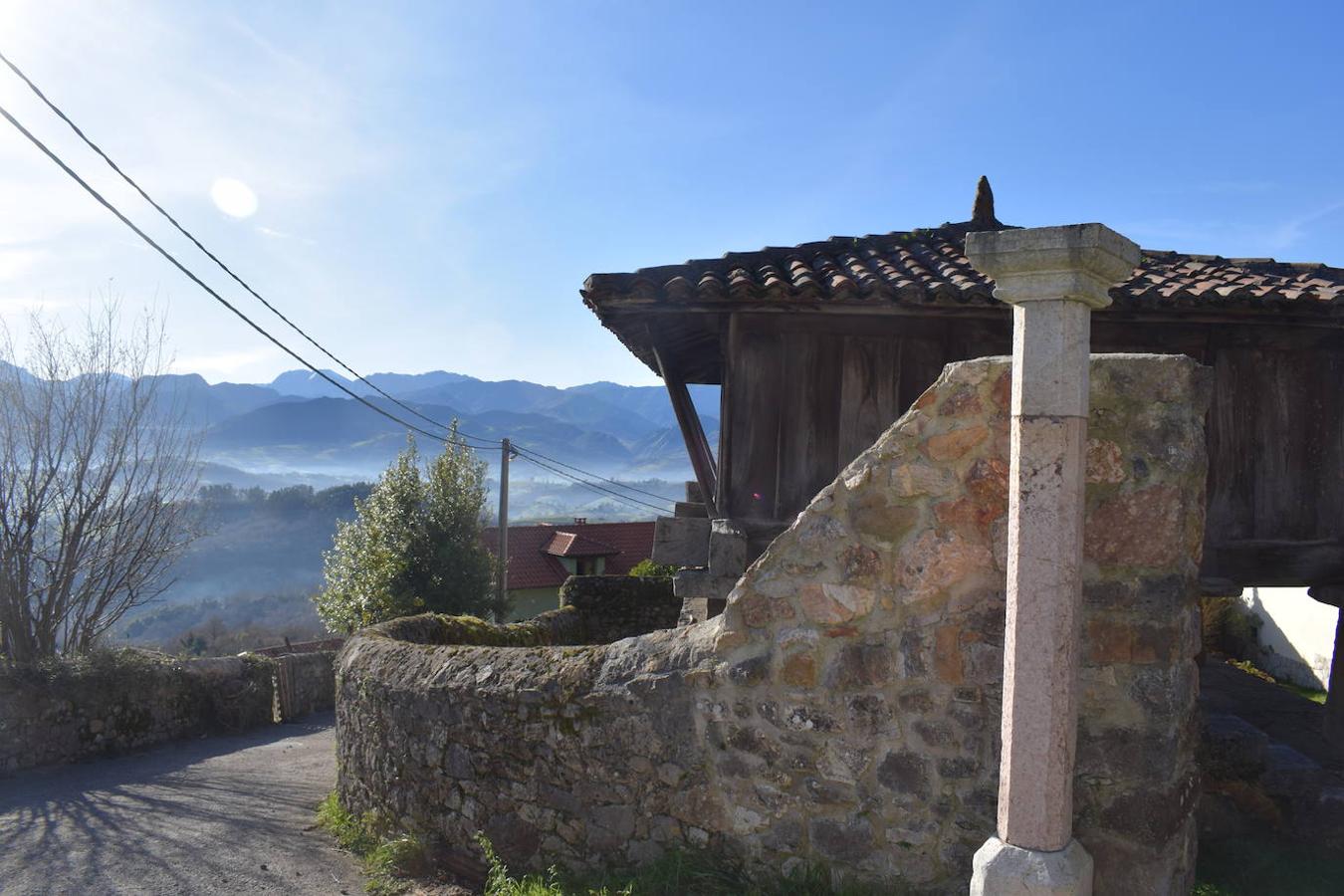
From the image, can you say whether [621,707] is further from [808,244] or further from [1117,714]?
[808,244]

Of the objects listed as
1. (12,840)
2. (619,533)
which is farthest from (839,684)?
(619,533)

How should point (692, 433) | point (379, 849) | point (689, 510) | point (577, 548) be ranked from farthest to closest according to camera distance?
point (577, 548)
point (689, 510)
point (692, 433)
point (379, 849)

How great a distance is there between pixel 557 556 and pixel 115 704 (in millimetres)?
20772

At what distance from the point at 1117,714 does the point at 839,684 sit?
1.05 m

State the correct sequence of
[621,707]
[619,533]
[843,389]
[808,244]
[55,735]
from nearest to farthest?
[621,707] < [843,389] < [808,244] < [55,735] < [619,533]

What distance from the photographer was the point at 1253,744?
4.88 m

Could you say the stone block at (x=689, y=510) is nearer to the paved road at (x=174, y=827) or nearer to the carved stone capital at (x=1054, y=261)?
the paved road at (x=174, y=827)

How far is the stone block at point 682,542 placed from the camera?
6.64 metres

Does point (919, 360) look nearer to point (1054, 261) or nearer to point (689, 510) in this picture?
point (689, 510)

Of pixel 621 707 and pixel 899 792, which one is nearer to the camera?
pixel 899 792

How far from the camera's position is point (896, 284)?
572 cm

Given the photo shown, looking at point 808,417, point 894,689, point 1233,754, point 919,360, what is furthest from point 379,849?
point 1233,754

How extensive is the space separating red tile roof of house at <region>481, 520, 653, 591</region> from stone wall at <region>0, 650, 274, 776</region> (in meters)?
15.8

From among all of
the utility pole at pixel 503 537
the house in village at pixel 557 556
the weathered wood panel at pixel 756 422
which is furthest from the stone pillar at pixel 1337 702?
the house in village at pixel 557 556
